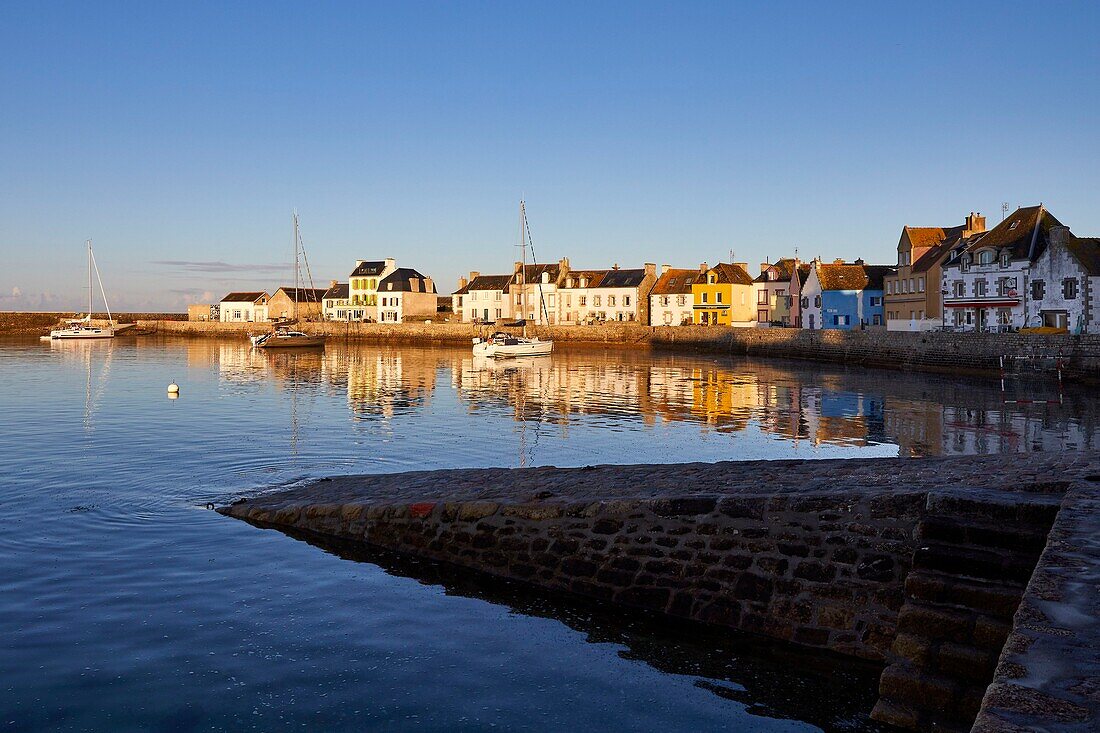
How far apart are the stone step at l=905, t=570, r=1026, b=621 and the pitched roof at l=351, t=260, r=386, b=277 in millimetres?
143616

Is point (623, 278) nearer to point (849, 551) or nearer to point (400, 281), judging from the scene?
point (400, 281)

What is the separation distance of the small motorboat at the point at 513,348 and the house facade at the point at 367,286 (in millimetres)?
61796

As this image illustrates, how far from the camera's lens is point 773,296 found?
121 m

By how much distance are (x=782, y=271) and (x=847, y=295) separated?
2501 centimetres

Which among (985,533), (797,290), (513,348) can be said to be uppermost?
(797,290)

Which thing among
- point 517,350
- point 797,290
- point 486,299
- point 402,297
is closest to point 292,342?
point 517,350

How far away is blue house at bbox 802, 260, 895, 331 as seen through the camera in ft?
317

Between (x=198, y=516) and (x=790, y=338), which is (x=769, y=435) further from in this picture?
(x=790, y=338)

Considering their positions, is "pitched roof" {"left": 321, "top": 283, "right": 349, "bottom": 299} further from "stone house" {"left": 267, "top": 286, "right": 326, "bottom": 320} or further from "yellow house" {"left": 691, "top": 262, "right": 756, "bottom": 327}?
"yellow house" {"left": 691, "top": 262, "right": 756, "bottom": 327}

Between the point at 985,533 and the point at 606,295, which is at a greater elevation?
the point at 606,295

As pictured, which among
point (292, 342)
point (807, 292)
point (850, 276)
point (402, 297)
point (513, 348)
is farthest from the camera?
point (402, 297)

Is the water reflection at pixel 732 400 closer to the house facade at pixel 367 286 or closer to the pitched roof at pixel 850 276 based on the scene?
the pitched roof at pixel 850 276

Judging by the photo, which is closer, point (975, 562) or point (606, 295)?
point (975, 562)

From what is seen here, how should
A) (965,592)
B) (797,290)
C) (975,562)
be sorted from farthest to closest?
1. (797,290)
2. (975,562)
3. (965,592)
